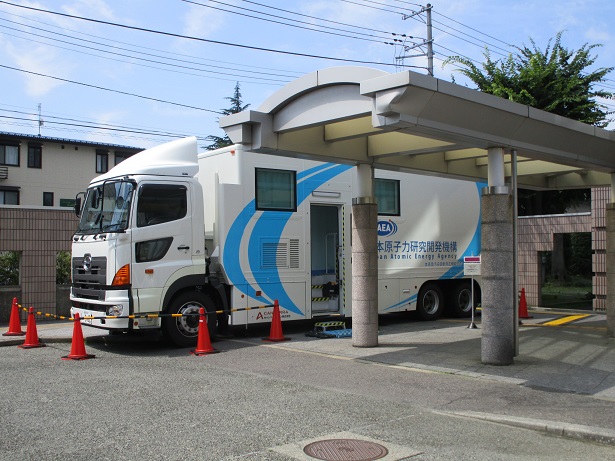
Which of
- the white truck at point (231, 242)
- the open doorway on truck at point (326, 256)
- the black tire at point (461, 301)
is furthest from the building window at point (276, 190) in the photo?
the black tire at point (461, 301)

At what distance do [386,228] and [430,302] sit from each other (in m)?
2.61

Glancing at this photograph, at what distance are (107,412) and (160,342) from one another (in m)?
6.09

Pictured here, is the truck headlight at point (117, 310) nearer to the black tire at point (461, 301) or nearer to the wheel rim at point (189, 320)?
the wheel rim at point (189, 320)

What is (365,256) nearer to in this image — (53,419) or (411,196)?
(411,196)

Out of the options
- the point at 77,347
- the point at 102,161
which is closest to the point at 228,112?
the point at 102,161

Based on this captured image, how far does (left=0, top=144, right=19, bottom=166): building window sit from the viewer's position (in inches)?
1507

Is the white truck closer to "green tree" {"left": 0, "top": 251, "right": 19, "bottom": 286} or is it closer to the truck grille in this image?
the truck grille

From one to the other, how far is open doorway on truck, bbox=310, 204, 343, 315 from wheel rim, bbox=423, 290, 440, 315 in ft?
8.34

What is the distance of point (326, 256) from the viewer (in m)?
16.2

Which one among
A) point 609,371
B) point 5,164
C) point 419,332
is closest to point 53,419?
point 609,371

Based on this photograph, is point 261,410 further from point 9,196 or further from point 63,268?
point 9,196

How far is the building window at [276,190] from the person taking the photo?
43.8ft

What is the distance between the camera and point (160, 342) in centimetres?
1326

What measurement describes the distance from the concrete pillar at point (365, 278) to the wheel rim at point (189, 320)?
3061mm
